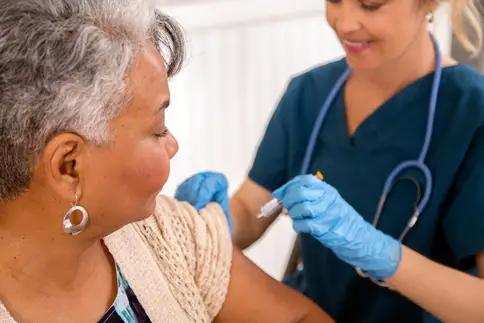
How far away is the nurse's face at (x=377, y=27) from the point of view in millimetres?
1234

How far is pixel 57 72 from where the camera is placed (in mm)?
780

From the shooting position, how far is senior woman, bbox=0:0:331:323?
78 cm

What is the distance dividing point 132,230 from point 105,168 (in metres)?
0.26

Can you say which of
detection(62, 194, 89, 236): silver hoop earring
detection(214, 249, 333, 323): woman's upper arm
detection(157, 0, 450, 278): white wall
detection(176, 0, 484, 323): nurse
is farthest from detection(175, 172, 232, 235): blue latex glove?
detection(157, 0, 450, 278): white wall

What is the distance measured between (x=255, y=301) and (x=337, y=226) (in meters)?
0.21

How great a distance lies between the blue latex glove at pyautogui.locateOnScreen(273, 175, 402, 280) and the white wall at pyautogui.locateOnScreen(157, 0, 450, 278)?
0.71 metres

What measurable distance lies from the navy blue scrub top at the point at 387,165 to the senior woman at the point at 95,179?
37cm

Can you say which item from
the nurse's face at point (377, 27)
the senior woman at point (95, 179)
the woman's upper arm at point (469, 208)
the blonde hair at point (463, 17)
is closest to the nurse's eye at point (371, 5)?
the nurse's face at point (377, 27)

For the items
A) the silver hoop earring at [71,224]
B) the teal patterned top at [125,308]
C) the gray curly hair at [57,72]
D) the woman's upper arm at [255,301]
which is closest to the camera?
the gray curly hair at [57,72]

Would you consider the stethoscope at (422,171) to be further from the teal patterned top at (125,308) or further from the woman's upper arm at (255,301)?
the teal patterned top at (125,308)

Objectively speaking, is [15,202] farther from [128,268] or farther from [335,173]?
[335,173]

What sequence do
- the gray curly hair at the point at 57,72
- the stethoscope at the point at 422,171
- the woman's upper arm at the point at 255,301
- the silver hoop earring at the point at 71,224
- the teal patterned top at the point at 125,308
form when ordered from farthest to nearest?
1. the stethoscope at the point at 422,171
2. the woman's upper arm at the point at 255,301
3. the teal patterned top at the point at 125,308
4. the silver hoop earring at the point at 71,224
5. the gray curly hair at the point at 57,72

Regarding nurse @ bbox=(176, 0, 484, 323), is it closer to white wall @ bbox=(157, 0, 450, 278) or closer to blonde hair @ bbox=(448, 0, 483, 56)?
blonde hair @ bbox=(448, 0, 483, 56)

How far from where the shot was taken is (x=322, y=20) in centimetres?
211
